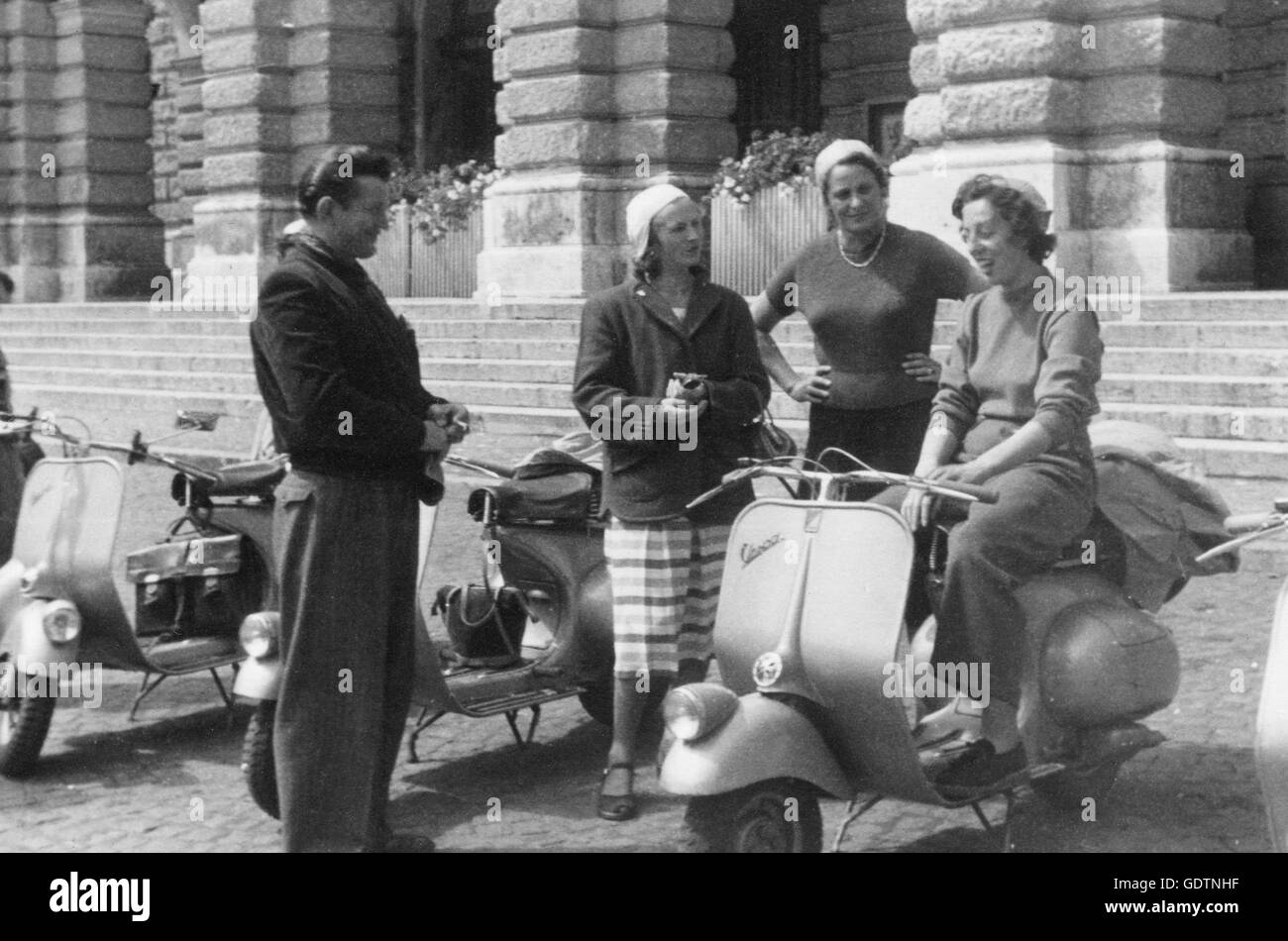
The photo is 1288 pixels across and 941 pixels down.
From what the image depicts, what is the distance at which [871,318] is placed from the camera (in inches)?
205

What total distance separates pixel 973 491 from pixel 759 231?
11.3 metres

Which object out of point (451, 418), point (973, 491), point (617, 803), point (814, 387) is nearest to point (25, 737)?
point (617, 803)

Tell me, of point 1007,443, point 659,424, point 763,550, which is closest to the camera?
point 763,550

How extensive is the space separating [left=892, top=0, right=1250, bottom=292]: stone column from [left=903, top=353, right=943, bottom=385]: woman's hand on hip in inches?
279

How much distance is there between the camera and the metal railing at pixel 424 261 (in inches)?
683

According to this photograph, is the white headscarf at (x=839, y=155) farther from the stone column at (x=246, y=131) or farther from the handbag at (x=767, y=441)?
the stone column at (x=246, y=131)

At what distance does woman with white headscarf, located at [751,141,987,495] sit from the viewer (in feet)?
17.0

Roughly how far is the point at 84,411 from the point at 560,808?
13.0m

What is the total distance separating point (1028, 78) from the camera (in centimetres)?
1211

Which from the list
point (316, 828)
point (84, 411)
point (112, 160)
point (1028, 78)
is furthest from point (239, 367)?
point (316, 828)

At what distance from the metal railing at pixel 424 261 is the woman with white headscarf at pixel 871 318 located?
12126mm

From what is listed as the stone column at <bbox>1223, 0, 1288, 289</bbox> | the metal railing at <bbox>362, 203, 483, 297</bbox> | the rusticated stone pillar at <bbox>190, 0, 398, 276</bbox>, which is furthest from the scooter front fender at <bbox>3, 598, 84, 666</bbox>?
the rusticated stone pillar at <bbox>190, 0, 398, 276</bbox>

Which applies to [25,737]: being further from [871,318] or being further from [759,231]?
[759,231]

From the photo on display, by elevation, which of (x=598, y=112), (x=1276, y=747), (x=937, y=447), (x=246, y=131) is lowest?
(x=1276, y=747)
